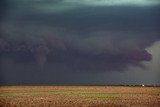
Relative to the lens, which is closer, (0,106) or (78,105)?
(0,106)

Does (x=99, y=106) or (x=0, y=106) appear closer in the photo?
(x=0, y=106)

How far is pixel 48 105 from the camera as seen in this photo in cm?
4378

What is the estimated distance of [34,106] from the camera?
138ft

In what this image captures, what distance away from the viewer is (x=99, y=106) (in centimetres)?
4294

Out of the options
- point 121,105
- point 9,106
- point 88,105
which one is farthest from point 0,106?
point 121,105

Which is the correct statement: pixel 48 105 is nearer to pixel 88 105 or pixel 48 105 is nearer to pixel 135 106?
pixel 88 105

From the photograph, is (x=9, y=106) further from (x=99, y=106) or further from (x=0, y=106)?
(x=99, y=106)

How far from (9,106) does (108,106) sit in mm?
10802

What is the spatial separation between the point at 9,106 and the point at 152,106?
1549 centimetres

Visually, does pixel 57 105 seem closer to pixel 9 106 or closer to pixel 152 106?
pixel 9 106

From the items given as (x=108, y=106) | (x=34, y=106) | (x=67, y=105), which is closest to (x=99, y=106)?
(x=108, y=106)

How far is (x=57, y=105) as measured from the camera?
43.9 m

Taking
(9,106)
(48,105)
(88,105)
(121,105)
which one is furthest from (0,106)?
(121,105)

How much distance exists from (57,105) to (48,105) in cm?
102
